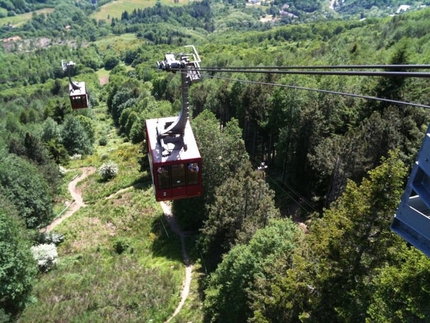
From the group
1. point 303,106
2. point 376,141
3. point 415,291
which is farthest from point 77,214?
point 415,291

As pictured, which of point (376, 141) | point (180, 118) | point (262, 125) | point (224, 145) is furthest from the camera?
point (262, 125)

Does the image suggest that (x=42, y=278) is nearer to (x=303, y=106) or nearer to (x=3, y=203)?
(x=3, y=203)

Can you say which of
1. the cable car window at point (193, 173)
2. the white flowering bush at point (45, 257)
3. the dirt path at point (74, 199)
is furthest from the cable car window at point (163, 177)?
the dirt path at point (74, 199)

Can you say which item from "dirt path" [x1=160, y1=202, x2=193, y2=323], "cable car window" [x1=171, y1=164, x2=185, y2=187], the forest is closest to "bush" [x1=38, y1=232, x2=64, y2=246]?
the forest

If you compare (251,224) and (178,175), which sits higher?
(178,175)

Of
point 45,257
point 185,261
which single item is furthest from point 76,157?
point 185,261

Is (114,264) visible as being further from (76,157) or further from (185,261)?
(76,157)

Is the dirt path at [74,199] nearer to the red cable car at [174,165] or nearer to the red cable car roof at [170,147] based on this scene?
the red cable car at [174,165]
